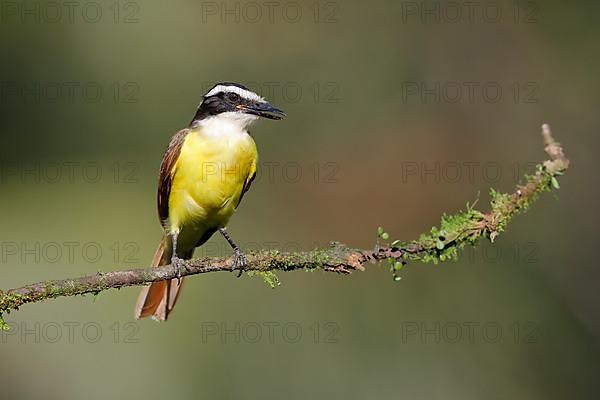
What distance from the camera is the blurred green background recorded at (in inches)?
247

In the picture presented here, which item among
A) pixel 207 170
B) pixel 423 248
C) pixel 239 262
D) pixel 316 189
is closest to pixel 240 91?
pixel 207 170

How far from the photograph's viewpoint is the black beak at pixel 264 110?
4.35 m

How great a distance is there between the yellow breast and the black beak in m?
0.13

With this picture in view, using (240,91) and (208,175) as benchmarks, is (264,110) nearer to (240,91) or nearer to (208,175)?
(240,91)

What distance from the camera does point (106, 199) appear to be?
7270 mm

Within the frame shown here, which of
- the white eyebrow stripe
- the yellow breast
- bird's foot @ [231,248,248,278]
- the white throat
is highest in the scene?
the white eyebrow stripe

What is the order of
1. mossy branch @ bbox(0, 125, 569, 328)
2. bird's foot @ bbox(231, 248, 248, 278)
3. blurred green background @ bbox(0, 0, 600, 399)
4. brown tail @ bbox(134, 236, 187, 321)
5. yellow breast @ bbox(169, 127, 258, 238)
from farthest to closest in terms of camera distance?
blurred green background @ bbox(0, 0, 600, 399) → brown tail @ bbox(134, 236, 187, 321) → yellow breast @ bbox(169, 127, 258, 238) → bird's foot @ bbox(231, 248, 248, 278) → mossy branch @ bbox(0, 125, 569, 328)

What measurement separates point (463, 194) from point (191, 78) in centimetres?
296

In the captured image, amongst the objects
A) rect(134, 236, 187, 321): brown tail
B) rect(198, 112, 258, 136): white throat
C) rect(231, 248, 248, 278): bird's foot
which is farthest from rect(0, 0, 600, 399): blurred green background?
rect(231, 248, 248, 278): bird's foot

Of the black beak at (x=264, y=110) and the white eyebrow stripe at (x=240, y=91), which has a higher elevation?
the white eyebrow stripe at (x=240, y=91)

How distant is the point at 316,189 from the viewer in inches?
309

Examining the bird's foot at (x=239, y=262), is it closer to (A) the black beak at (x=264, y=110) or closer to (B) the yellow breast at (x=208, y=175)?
(B) the yellow breast at (x=208, y=175)

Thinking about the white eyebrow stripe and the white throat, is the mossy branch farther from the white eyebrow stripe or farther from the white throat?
the white eyebrow stripe

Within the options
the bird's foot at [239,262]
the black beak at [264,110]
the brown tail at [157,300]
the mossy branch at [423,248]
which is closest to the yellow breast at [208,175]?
the black beak at [264,110]
